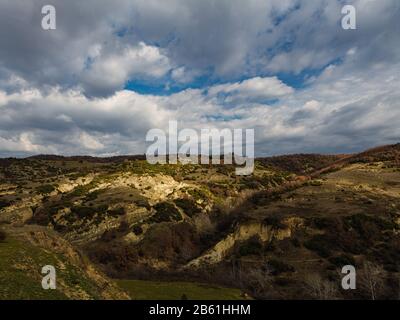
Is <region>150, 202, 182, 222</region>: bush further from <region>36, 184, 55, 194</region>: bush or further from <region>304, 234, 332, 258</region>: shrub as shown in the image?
<region>36, 184, 55, 194</region>: bush

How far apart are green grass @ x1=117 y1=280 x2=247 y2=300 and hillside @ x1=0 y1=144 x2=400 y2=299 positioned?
277 centimetres

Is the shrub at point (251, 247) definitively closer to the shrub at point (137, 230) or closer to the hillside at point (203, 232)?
the hillside at point (203, 232)

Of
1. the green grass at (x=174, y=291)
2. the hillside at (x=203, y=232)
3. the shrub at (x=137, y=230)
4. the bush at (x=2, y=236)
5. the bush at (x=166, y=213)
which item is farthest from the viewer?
the bush at (x=166, y=213)

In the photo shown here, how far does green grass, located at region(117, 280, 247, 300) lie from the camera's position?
29.0 metres

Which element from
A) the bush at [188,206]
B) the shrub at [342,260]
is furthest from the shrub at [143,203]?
the shrub at [342,260]

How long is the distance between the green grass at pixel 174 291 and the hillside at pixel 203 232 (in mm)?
2770

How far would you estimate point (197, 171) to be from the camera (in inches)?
4584

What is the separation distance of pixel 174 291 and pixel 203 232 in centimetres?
4238

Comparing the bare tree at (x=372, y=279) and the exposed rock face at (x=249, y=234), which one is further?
the exposed rock face at (x=249, y=234)

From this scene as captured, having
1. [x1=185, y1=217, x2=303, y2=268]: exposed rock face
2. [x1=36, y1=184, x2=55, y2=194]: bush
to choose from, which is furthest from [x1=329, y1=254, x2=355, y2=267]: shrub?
[x1=36, y1=184, x2=55, y2=194]: bush

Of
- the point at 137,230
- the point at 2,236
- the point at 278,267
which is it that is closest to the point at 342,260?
the point at 278,267

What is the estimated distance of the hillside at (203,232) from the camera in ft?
94.0
